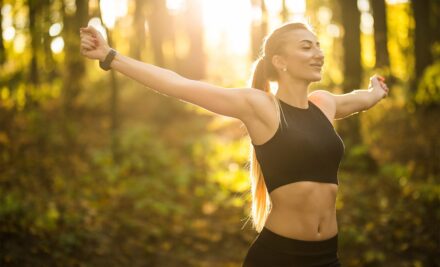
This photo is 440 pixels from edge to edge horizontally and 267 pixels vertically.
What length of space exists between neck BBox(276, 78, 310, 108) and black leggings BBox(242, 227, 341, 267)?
91cm

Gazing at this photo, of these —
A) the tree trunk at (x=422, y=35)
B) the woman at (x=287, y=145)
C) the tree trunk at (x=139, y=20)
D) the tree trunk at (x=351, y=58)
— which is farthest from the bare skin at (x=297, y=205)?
the tree trunk at (x=139, y=20)

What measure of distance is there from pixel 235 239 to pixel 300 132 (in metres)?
6.31

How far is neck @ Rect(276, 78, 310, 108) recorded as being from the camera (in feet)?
12.4

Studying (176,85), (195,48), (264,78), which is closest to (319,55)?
(264,78)

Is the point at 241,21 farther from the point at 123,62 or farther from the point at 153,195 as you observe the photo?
the point at 123,62

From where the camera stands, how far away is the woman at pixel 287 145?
352 centimetres

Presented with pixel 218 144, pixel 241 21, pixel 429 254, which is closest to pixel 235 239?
pixel 429 254

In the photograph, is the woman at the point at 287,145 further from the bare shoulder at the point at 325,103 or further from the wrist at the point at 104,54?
the bare shoulder at the point at 325,103

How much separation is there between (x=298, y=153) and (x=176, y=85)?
91 centimetres

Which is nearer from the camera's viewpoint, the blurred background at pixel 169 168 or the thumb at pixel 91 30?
the thumb at pixel 91 30

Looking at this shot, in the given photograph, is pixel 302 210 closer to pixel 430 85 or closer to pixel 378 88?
pixel 378 88

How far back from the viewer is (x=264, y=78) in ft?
13.0

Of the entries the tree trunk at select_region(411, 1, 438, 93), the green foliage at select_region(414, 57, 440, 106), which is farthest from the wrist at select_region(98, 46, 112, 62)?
the tree trunk at select_region(411, 1, 438, 93)

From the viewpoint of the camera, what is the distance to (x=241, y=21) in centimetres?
2555
